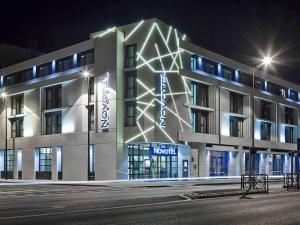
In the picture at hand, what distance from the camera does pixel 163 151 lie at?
167ft

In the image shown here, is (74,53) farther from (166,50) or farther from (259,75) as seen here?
(259,75)

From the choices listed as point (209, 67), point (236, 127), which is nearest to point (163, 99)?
point (209, 67)

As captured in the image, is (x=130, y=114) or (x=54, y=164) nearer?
(x=130, y=114)

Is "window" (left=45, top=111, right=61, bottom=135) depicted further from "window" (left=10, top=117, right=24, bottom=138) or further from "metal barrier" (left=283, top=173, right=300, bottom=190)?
"metal barrier" (left=283, top=173, right=300, bottom=190)

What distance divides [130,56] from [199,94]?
11.5 metres

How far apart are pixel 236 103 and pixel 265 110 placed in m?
9.42

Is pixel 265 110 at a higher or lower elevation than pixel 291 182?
higher

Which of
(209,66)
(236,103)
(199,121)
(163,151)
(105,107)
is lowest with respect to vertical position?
(163,151)

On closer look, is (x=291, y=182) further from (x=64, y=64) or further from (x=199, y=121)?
(x=64, y=64)

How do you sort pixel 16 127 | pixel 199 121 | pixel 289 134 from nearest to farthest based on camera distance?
pixel 199 121, pixel 16 127, pixel 289 134

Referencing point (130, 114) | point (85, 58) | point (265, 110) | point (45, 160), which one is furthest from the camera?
point (265, 110)

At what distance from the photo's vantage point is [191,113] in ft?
184

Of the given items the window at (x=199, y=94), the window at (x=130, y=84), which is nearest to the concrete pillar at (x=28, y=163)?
the window at (x=130, y=84)

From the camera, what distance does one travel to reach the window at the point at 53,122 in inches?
2261
